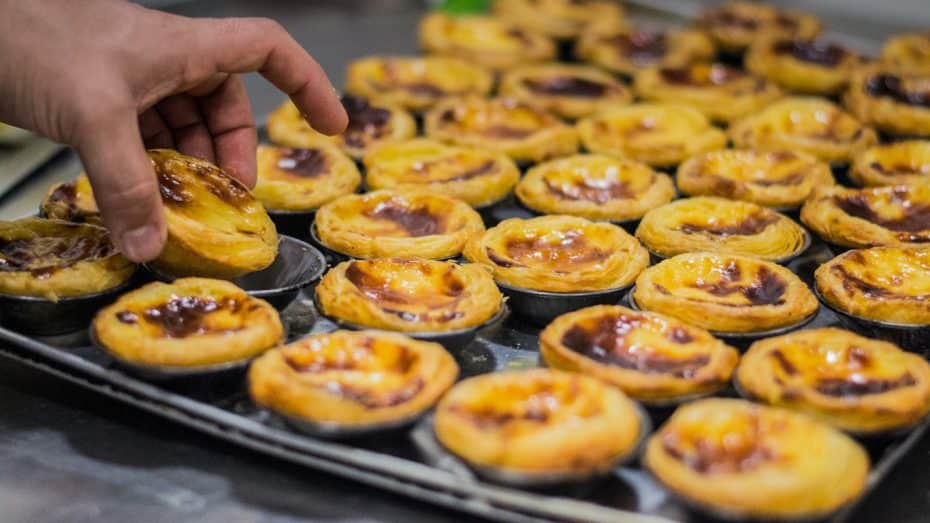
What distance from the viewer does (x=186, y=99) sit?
153 inches

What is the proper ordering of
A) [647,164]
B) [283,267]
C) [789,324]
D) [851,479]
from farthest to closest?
[647,164] → [283,267] → [789,324] → [851,479]

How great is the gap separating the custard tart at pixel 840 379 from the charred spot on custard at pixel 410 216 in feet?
4.49

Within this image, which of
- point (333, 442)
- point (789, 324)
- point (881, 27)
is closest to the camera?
point (333, 442)

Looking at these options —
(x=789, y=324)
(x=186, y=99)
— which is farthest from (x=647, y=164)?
(x=186, y=99)

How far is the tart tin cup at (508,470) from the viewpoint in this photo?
2549 mm

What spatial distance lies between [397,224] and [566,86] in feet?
6.81

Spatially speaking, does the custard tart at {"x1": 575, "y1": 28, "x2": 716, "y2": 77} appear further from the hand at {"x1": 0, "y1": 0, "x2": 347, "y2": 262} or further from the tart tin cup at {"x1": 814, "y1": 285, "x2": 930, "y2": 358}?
the hand at {"x1": 0, "y1": 0, "x2": 347, "y2": 262}

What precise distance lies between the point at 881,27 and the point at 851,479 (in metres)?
6.18

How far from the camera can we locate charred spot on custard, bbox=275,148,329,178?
446cm

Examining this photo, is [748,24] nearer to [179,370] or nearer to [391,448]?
[391,448]

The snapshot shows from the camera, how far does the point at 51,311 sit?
329cm

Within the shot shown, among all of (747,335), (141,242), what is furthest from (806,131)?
(141,242)

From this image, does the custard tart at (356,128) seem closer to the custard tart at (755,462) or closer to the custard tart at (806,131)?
the custard tart at (806,131)

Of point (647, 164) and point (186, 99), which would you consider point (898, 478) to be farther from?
point (186, 99)
